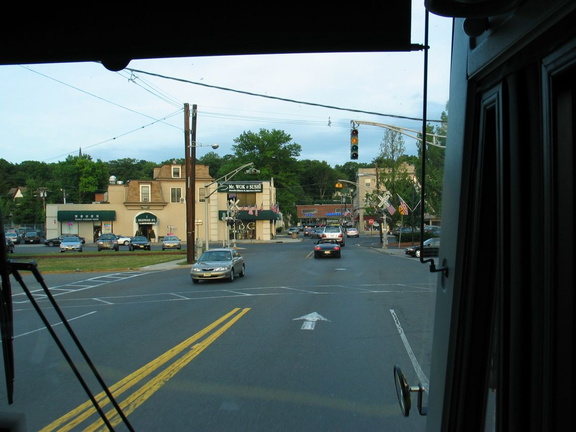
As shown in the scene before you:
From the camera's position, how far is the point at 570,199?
150cm

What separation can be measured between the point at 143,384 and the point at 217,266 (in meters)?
15.4

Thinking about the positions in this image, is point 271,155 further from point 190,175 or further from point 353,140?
point 353,140

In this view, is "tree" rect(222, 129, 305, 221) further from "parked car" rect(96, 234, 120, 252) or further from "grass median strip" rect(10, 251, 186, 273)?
"grass median strip" rect(10, 251, 186, 273)

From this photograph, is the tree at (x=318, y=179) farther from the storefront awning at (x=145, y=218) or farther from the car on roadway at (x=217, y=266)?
the car on roadway at (x=217, y=266)

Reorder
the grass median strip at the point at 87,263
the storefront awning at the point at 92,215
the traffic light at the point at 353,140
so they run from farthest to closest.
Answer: the storefront awning at the point at 92,215 → the grass median strip at the point at 87,263 → the traffic light at the point at 353,140

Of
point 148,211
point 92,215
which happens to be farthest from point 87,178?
point 148,211

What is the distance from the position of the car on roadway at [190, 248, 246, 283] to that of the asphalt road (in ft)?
14.0

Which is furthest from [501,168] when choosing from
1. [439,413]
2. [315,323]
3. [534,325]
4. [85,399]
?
[315,323]

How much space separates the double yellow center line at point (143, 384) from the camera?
5.14 m

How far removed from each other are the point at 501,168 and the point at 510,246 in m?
0.27

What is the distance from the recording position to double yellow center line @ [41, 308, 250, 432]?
514cm

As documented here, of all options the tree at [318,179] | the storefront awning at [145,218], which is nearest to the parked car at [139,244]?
the storefront awning at [145,218]

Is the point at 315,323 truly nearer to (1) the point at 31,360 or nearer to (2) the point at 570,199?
(1) the point at 31,360

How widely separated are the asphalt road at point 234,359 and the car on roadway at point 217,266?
4.28 m
